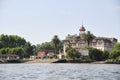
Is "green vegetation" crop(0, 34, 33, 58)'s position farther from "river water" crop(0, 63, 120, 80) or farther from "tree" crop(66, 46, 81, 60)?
"river water" crop(0, 63, 120, 80)

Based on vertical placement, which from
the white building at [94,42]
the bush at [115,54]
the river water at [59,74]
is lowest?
the river water at [59,74]

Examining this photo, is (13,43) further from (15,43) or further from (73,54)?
(73,54)

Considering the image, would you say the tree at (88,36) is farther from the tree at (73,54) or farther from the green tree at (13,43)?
the green tree at (13,43)

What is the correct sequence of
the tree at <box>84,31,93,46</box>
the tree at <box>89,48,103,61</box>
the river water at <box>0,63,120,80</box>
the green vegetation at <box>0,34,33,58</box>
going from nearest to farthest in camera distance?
the river water at <box>0,63,120,80</box> → the tree at <box>89,48,103,61</box> → the tree at <box>84,31,93,46</box> → the green vegetation at <box>0,34,33,58</box>

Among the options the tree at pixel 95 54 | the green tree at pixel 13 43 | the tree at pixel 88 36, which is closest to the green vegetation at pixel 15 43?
the green tree at pixel 13 43

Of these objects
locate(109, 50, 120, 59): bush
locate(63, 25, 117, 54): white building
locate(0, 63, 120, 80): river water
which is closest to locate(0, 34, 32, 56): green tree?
locate(63, 25, 117, 54): white building

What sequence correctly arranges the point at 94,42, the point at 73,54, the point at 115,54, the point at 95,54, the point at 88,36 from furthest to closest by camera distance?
the point at 94,42, the point at 88,36, the point at 73,54, the point at 95,54, the point at 115,54

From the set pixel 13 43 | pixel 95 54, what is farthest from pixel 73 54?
pixel 13 43

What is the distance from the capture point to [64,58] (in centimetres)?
11375

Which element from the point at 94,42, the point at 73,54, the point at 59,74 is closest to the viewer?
the point at 59,74

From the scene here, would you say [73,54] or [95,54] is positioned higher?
[73,54]

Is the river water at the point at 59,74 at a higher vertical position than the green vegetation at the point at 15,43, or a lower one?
lower

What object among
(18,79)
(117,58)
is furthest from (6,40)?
(18,79)

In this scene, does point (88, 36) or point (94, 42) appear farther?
point (94, 42)
